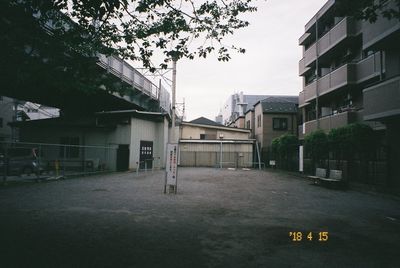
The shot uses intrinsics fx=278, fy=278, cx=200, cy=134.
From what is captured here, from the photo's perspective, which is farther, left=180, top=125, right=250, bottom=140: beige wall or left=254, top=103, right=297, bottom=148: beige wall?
left=180, top=125, right=250, bottom=140: beige wall

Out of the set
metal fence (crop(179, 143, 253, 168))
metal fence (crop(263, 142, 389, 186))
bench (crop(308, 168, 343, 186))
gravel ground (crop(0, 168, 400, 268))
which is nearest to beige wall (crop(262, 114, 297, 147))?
metal fence (crop(179, 143, 253, 168))

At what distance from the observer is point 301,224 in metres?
6.79

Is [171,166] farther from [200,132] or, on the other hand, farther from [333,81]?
[200,132]

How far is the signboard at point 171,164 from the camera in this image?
11.8 meters

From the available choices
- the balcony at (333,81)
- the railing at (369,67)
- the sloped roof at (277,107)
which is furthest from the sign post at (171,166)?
the sloped roof at (277,107)

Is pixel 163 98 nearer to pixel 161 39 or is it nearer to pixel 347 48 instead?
pixel 347 48

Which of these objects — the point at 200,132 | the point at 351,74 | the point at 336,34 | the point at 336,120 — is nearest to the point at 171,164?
the point at 336,120

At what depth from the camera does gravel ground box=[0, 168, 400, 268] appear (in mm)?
4402

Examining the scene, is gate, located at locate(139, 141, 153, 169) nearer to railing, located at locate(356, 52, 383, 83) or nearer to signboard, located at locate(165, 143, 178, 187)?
signboard, located at locate(165, 143, 178, 187)

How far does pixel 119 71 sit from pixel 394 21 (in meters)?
15.6

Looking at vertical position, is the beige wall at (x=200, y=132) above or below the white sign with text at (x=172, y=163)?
above

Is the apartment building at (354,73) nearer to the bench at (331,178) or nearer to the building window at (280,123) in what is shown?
the bench at (331,178)
